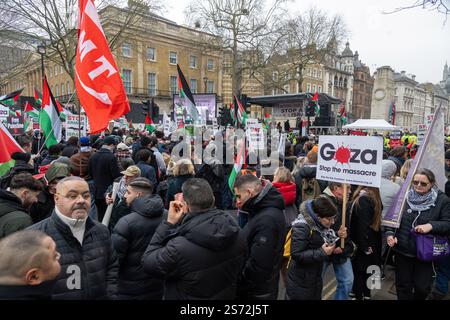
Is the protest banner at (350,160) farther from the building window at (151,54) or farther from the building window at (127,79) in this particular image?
the building window at (151,54)

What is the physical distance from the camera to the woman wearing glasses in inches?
121

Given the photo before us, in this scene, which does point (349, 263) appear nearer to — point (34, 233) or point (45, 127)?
point (34, 233)

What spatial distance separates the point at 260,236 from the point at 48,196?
2.49 metres

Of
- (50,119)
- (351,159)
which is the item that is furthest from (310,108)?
(351,159)

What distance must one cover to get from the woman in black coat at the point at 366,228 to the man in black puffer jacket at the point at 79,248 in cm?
260

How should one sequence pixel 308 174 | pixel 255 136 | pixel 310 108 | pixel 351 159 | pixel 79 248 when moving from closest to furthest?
1. pixel 79 248
2. pixel 351 159
3. pixel 308 174
4. pixel 255 136
5. pixel 310 108

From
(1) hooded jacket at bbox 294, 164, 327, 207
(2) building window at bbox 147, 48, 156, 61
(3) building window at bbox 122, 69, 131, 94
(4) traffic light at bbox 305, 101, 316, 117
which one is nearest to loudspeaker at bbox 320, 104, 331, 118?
(4) traffic light at bbox 305, 101, 316, 117

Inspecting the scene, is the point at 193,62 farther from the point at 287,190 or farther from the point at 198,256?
the point at 198,256

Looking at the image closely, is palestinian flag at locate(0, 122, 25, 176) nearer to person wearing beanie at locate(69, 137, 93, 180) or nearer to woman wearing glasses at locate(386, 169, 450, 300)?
person wearing beanie at locate(69, 137, 93, 180)

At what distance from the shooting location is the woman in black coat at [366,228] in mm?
3463

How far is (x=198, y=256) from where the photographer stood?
1971mm

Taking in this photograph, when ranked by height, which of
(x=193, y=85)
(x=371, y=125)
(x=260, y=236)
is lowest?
(x=260, y=236)

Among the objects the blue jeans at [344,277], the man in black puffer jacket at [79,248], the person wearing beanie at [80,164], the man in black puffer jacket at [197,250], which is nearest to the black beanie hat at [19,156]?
the person wearing beanie at [80,164]

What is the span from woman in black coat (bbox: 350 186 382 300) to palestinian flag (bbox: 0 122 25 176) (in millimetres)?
4247
